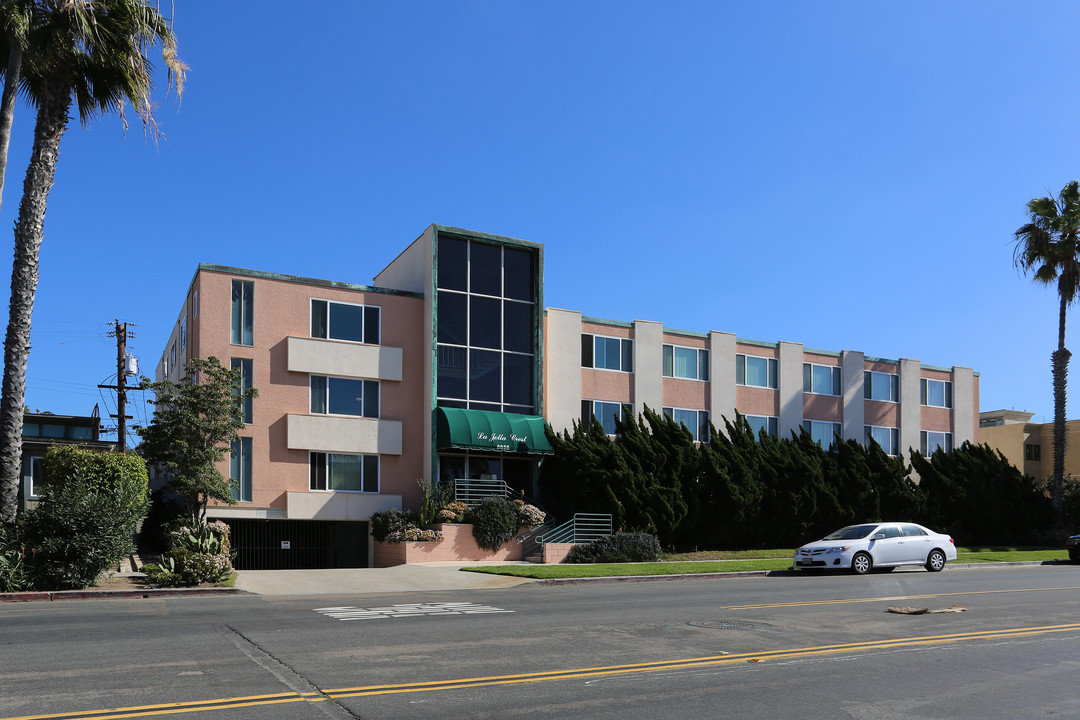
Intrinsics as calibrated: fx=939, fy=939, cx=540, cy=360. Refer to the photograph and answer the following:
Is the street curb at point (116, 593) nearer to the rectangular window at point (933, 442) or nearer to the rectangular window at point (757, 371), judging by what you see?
the rectangular window at point (757, 371)

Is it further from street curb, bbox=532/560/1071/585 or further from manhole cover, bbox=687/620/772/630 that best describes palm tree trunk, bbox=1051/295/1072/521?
manhole cover, bbox=687/620/772/630

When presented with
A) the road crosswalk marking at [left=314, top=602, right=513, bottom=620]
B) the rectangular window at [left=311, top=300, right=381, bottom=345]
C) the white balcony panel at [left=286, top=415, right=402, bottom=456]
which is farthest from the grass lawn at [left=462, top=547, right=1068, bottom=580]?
the rectangular window at [left=311, top=300, right=381, bottom=345]

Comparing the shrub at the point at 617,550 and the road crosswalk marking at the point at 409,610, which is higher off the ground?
the road crosswalk marking at the point at 409,610

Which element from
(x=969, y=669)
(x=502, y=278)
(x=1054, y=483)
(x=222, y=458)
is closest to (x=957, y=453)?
(x=1054, y=483)

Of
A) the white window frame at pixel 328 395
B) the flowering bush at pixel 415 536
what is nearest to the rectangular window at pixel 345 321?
the white window frame at pixel 328 395

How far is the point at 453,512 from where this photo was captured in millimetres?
30688

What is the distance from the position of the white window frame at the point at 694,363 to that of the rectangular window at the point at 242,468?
674 inches

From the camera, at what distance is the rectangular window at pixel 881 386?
146 feet

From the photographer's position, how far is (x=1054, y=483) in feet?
144

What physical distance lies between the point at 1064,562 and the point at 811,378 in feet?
47.8

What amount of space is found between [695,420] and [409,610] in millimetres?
25760

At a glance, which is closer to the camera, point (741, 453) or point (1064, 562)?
point (1064, 562)

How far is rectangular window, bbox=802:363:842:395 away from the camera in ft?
140

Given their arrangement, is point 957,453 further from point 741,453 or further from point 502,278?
point 502,278
